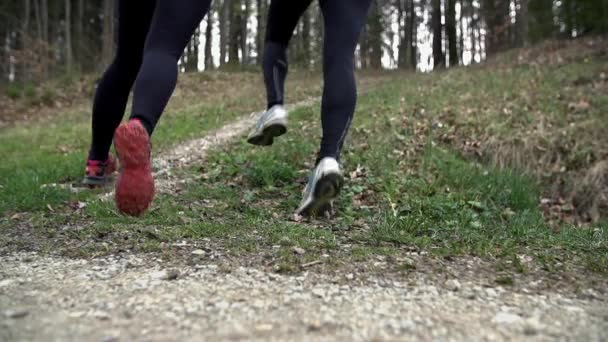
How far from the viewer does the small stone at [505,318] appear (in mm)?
1321

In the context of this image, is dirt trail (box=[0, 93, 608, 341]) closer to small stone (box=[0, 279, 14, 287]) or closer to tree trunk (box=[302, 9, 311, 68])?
small stone (box=[0, 279, 14, 287])

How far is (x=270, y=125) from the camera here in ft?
8.96

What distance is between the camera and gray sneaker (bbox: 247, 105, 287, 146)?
8.96 feet

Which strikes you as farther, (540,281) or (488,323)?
(540,281)

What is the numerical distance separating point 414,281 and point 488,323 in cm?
37

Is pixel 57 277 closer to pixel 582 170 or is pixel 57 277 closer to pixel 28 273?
pixel 28 273

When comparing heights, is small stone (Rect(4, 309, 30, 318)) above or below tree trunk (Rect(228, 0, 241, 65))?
below

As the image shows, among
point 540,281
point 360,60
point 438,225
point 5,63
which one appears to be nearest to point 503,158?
point 438,225

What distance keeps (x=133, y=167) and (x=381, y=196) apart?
6.05ft

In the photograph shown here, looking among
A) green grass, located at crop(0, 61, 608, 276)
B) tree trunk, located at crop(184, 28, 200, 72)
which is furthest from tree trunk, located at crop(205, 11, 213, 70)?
green grass, located at crop(0, 61, 608, 276)

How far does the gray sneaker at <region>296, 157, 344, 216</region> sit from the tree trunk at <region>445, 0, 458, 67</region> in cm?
1776

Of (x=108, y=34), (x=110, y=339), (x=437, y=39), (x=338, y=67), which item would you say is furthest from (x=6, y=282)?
(x=437, y=39)

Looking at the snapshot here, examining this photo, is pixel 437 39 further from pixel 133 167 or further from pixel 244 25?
pixel 133 167

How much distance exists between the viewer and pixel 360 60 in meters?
24.7
